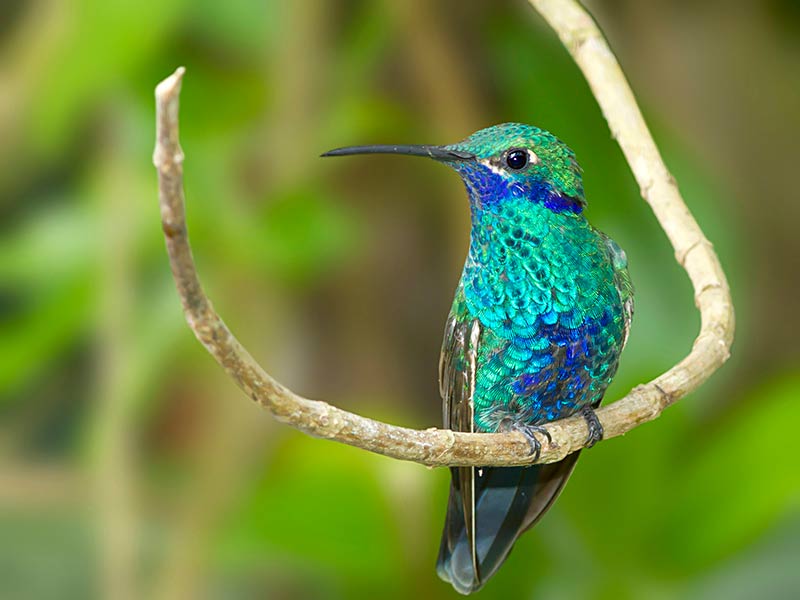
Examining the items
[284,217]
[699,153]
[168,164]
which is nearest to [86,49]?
[284,217]

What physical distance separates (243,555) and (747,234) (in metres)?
1.72

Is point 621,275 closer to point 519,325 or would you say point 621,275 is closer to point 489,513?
point 519,325

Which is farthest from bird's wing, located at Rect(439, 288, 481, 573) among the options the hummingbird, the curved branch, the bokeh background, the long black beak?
the bokeh background

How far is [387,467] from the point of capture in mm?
2252

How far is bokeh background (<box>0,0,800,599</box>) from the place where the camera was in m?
2.00

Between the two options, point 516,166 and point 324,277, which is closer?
point 516,166

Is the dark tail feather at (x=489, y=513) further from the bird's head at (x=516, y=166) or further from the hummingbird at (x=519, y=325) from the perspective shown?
the bird's head at (x=516, y=166)

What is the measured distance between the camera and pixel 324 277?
2.69 m

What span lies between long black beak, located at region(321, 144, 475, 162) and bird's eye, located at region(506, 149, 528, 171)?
0.15ft

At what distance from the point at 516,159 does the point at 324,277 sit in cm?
176

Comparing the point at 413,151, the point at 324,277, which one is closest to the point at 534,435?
the point at 413,151

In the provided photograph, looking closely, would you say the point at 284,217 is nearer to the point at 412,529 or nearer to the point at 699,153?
the point at 412,529

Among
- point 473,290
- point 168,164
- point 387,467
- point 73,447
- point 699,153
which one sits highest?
point 168,164

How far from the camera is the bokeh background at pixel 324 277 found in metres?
2.00
